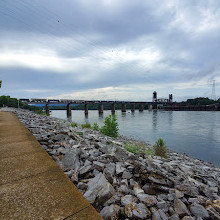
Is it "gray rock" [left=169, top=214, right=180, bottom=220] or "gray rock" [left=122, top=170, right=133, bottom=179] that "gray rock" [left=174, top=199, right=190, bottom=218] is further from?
"gray rock" [left=122, top=170, right=133, bottom=179]

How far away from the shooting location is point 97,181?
9.90 feet

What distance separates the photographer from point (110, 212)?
2287 mm

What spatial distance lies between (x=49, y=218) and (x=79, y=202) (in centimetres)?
43

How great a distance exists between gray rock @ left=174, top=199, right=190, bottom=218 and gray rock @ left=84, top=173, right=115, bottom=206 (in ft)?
4.18

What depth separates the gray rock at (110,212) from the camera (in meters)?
2.25

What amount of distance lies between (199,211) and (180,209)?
0.41 meters

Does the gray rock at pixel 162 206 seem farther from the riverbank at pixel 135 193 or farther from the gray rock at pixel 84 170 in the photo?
the gray rock at pixel 84 170

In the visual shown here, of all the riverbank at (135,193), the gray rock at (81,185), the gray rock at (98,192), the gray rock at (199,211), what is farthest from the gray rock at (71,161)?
the gray rock at (199,211)

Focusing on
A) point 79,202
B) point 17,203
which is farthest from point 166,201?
point 17,203

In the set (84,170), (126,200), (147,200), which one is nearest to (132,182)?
(147,200)

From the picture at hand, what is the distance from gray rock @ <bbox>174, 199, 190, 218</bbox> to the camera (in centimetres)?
260

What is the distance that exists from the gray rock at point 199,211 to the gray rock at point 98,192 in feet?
5.36

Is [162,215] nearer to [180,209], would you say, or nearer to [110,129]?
[180,209]

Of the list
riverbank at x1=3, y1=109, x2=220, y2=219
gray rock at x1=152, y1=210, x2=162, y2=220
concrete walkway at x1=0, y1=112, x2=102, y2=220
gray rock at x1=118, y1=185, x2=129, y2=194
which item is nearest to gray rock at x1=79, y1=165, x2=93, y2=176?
riverbank at x1=3, y1=109, x2=220, y2=219
